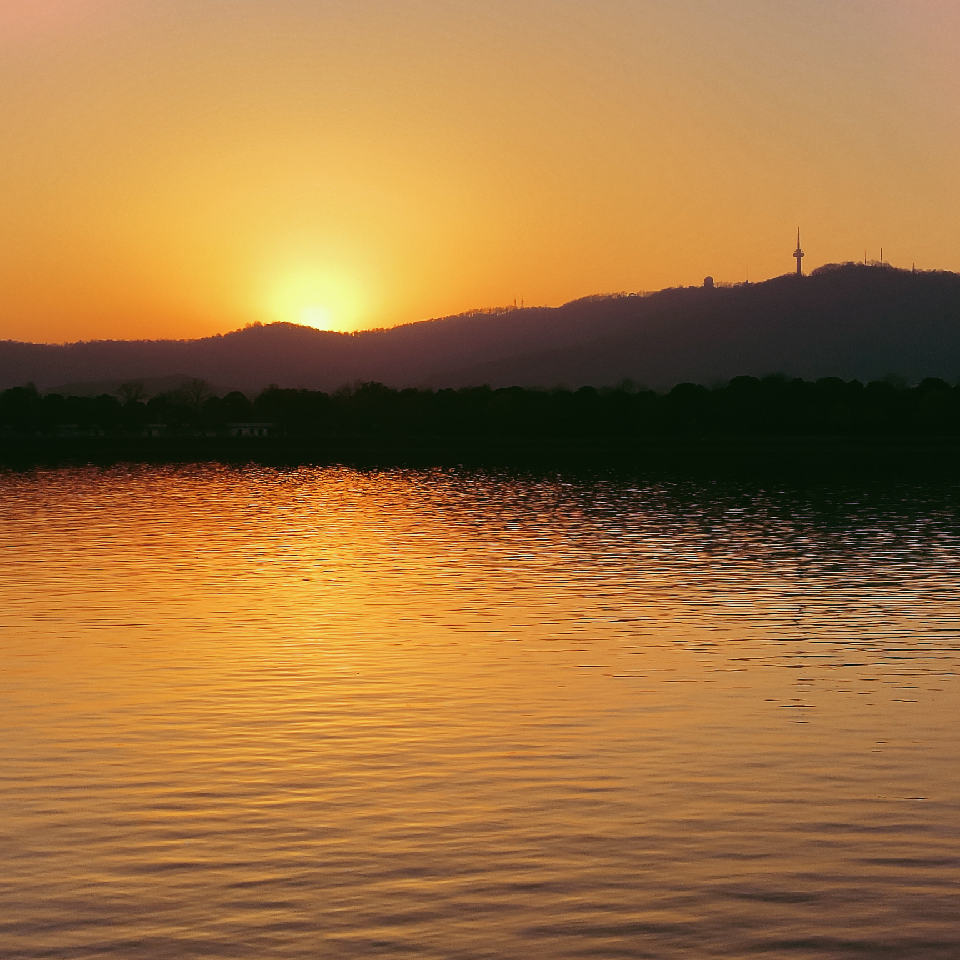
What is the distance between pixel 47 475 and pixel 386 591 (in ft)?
432

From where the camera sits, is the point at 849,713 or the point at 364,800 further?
the point at 849,713

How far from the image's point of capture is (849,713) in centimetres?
2653

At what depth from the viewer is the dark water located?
15.1 metres

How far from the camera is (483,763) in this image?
22500 mm

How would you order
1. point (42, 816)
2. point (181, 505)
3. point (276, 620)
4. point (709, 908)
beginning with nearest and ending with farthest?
point (709, 908) → point (42, 816) → point (276, 620) → point (181, 505)

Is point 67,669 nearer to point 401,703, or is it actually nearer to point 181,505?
point 401,703

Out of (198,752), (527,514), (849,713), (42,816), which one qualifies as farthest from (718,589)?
(527,514)

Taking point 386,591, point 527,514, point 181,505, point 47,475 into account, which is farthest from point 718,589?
point 47,475

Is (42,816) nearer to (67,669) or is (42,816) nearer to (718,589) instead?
(67,669)

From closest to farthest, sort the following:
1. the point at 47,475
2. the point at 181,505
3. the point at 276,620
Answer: the point at 276,620
the point at 181,505
the point at 47,475

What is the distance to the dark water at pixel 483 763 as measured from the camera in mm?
15078

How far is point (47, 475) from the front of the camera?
173 m

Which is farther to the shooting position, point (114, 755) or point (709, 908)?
point (114, 755)

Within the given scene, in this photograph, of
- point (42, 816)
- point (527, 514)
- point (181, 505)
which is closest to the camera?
point (42, 816)
